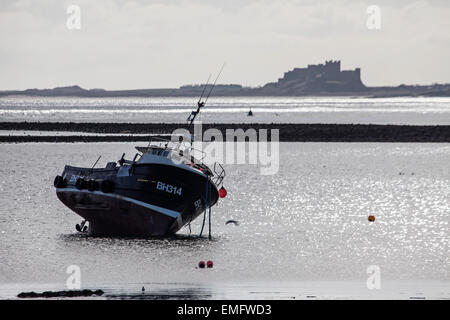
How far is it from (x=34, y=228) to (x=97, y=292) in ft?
48.5

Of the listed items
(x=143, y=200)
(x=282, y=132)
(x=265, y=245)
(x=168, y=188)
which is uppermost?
(x=282, y=132)

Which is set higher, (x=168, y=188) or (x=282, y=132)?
(x=282, y=132)

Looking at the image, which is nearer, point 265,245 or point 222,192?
point 265,245

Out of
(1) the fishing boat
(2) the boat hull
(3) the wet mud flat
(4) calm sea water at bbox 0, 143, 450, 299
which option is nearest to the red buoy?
(4) calm sea water at bbox 0, 143, 450, 299

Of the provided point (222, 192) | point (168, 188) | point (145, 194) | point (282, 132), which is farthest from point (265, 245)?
point (282, 132)

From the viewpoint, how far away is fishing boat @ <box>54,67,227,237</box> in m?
34.9

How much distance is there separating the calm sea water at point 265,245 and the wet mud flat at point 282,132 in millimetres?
44199

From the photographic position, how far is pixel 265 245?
34.4 meters

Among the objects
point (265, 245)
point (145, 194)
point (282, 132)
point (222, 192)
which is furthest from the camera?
point (282, 132)

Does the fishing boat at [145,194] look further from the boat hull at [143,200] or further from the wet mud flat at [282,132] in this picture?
the wet mud flat at [282,132]

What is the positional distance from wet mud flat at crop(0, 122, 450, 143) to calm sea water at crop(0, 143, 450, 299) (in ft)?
145

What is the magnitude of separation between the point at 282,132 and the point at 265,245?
290ft

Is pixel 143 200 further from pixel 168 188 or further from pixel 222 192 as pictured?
pixel 222 192

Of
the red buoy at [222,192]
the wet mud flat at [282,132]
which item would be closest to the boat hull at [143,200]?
the red buoy at [222,192]
